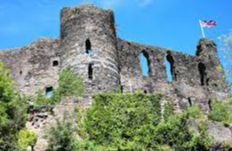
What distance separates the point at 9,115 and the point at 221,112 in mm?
13980

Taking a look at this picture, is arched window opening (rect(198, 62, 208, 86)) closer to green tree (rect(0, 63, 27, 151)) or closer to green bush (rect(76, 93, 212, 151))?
green bush (rect(76, 93, 212, 151))

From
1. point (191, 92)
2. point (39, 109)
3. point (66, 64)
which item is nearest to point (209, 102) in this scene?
point (191, 92)

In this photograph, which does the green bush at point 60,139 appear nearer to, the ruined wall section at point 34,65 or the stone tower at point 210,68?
the ruined wall section at point 34,65

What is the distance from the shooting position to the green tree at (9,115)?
72.1ft

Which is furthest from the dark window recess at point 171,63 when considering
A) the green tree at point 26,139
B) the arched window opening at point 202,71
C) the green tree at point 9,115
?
the green tree at point 26,139

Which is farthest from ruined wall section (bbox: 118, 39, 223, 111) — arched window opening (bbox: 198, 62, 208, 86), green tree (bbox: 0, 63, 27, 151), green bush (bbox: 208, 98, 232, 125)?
green tree (bbox: 0, 63, 27, 151)

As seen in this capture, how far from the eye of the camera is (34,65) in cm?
3198

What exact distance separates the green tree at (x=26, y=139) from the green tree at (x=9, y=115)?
22 cm

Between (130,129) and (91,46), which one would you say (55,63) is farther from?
(130,129)

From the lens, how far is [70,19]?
30266 mm

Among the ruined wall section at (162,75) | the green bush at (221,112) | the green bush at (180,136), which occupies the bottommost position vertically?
the green bush at (180,136)

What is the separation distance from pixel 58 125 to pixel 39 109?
3051 mm

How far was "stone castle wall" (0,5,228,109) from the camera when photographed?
95.0ft

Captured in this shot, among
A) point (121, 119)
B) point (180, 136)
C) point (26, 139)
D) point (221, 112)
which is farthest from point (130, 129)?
point (221, 112)
